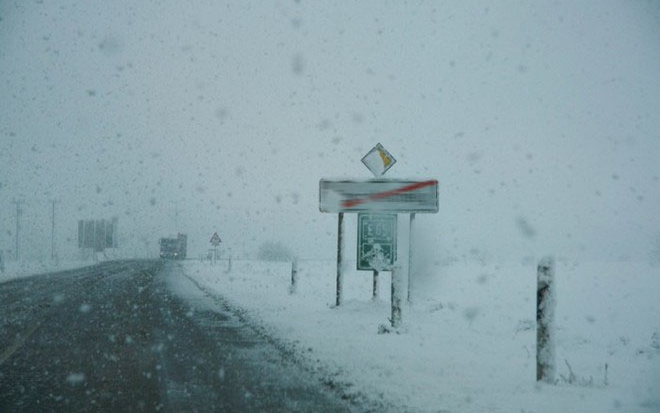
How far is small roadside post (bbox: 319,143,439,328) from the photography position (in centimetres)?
1306

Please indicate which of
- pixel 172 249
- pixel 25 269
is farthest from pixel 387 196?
pixel 172 249

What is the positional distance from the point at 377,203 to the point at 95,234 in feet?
222

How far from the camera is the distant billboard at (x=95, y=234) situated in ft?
239

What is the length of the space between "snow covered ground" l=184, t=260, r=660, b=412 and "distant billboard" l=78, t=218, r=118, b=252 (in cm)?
6136

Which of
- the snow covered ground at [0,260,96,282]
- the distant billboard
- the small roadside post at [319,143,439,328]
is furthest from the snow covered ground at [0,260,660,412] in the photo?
the distant billboard

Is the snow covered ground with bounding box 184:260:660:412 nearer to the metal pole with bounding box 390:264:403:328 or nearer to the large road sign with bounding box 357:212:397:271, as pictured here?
the metal pole with bounding box 390:264:403:328

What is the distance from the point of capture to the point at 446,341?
9219 mm

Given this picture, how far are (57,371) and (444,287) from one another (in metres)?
15.9

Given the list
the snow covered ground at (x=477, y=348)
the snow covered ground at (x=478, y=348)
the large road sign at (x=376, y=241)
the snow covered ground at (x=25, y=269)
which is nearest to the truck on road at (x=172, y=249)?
the snow covered ground at (x=25, y=269)

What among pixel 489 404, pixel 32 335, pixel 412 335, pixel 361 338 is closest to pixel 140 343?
pixel 32 335

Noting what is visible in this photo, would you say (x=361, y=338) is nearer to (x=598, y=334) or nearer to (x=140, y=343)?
(x=140, y=343)

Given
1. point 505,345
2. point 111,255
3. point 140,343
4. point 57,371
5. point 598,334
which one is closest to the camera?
point 57,371

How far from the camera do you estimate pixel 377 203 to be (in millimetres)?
13172

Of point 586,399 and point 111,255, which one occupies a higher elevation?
point 586,399
